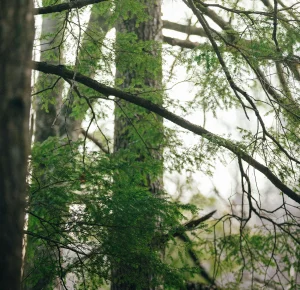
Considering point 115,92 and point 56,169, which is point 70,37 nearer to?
point 115,92

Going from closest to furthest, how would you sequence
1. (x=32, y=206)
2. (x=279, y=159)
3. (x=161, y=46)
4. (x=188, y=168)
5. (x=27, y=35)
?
1. (x=27, y=35)
2. (x=32, y=206)
3. (x=279, y=159)
4. (x=188, y=168)
5. (x=161, y=46)

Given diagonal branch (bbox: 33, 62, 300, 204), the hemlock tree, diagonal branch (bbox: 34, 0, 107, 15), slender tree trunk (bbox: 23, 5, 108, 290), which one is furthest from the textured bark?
diagonal branch (bbox: 33, 62, 300, 204)

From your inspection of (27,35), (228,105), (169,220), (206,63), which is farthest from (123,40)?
(27,35)

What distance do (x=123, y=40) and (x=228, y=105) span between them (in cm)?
114

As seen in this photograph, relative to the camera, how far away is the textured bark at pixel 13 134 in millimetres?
2359

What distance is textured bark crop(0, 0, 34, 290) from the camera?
2359mm

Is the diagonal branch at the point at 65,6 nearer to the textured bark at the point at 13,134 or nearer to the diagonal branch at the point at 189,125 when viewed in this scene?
the diagonal branch at the point at 189,125

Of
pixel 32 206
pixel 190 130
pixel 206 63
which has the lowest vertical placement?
pixel 32 206

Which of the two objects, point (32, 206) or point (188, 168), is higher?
point (188, 168)

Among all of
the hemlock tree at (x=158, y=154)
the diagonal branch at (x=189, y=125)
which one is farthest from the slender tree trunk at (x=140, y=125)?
the diagonal branch at (x=189, y=125)

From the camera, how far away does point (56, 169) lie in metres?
4.33

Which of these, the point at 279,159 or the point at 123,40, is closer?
the point at 279,159

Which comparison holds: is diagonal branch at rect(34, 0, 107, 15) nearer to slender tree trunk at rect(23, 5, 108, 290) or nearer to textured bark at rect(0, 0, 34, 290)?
slender tree trunk at rect(23, 5, 108, 290)

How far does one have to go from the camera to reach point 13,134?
239 centimetres
